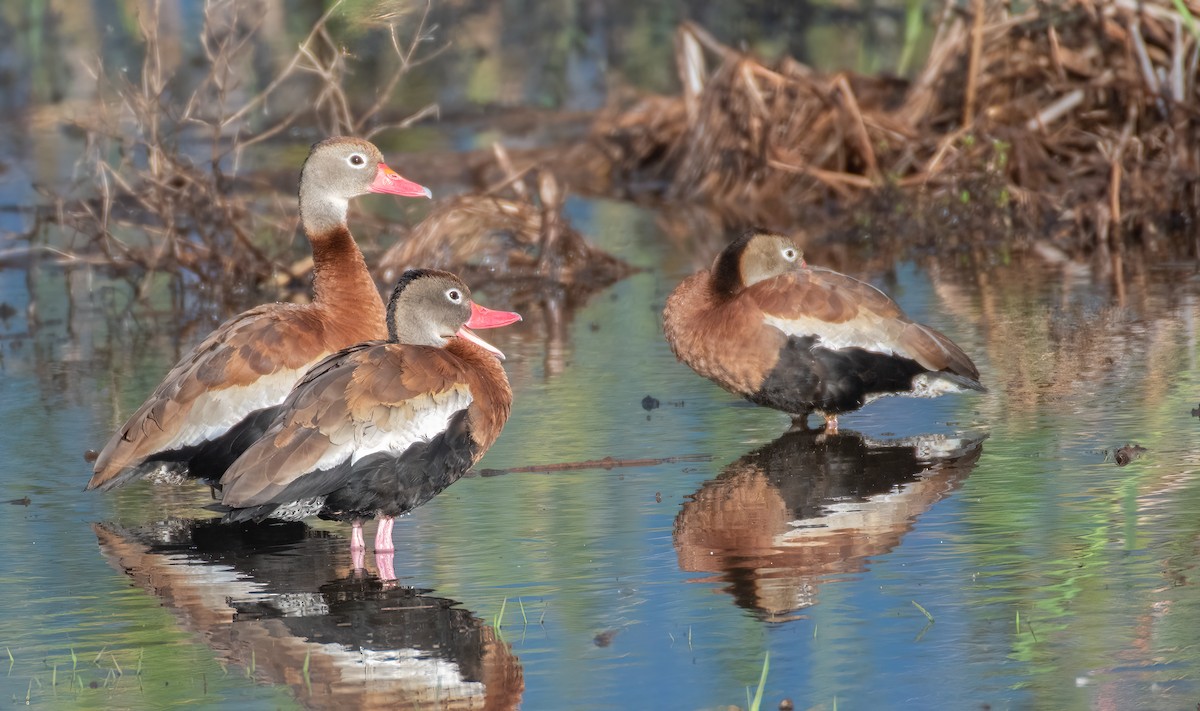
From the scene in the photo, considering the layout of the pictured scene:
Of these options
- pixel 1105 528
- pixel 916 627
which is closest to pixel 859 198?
pixel 1105 528

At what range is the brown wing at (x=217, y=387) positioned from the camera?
291 inches

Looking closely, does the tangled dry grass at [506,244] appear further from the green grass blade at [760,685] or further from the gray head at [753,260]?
the green grass blade at [760,685]

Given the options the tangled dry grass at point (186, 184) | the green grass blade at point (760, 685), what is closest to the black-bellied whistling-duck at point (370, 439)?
the green grass blade at point (760, 685)

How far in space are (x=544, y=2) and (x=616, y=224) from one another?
14.2 meters

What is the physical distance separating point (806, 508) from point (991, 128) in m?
7.74

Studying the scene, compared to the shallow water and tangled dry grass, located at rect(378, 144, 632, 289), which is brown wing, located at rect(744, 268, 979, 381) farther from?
tangled dry grass, located at rect(378, 144, 632, 289)

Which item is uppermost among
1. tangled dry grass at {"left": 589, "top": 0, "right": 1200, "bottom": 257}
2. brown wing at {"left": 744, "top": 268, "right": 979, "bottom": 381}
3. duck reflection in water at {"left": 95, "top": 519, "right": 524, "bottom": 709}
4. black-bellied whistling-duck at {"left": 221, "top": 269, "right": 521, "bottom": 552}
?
tangled dry grass at {"left": 589, "top": 0, "right": 1200, "bottom": 257}

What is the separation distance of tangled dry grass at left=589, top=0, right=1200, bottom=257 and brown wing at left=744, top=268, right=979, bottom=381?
200 inches

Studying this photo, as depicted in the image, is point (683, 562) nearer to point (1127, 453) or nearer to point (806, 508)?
point (806, 508)

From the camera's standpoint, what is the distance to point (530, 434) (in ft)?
28.5

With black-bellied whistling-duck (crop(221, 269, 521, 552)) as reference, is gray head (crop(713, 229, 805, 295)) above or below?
above

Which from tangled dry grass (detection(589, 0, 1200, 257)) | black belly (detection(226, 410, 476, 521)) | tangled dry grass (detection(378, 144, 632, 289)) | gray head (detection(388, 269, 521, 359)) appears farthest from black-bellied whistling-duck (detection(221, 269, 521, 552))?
tangled dry grass (detection(589, 0, 1200, 257))

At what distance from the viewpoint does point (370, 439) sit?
21.6 feet

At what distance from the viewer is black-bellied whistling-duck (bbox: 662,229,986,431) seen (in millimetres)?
8445
